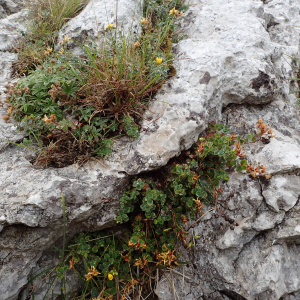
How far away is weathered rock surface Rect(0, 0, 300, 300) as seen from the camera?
2.42 m

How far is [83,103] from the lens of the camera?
2869 mm

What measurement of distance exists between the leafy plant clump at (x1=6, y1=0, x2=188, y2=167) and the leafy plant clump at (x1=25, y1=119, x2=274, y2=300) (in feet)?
2.26

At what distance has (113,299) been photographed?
2727 millimetres

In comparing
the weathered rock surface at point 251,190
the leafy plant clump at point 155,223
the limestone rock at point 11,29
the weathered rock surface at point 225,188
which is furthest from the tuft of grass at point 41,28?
the leafy plant clump at point 155,223

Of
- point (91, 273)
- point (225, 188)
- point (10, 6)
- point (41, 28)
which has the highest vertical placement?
point (10, 6)

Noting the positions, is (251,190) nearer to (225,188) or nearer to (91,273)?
(225,188)

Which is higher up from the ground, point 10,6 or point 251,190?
point 10,6

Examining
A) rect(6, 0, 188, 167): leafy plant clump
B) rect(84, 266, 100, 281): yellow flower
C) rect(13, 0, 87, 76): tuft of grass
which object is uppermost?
rect(13, 0, 87, 76): tuft of grass

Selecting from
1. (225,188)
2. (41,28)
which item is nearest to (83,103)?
(225,188)

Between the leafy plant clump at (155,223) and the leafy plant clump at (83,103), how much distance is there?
690 mm

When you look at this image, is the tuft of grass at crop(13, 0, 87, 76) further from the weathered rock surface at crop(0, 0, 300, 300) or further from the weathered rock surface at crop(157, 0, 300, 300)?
the weathered rock surface at crop(157, 0, 300, 300)

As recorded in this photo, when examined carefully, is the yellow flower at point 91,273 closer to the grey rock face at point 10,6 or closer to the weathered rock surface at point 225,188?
the weathered rock surface at point 225,188

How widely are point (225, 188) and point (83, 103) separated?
201 centimetres

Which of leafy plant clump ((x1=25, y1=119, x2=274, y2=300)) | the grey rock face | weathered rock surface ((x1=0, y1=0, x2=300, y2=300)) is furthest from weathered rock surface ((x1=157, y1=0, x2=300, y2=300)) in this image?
the grey rock face
